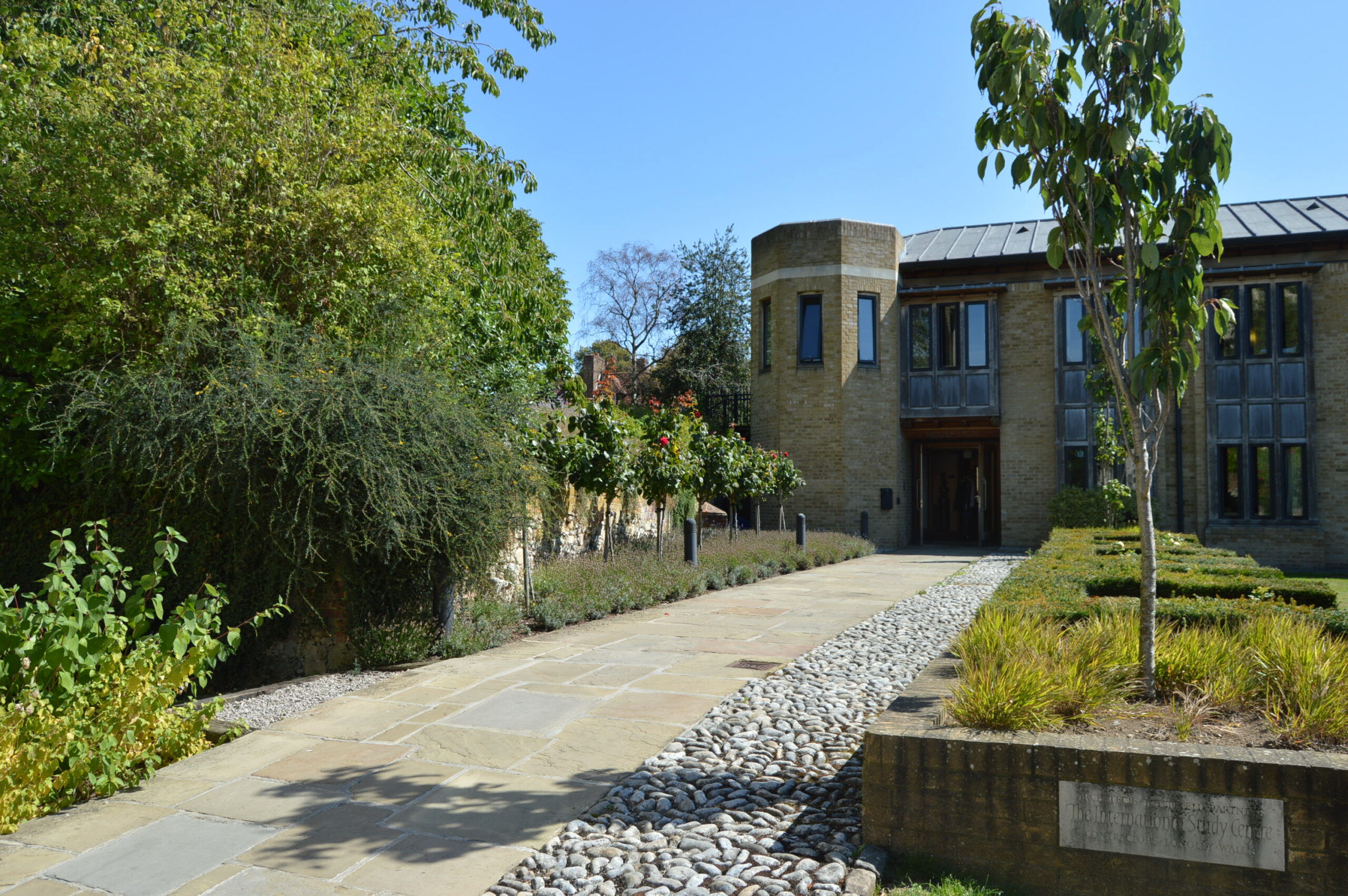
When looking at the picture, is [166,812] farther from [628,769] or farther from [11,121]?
[11,121]

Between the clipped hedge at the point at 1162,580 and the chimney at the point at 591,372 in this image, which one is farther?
the chimney at the point at 591,372

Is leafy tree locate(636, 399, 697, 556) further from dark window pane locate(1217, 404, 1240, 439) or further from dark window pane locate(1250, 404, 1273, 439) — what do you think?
dark window pane locate(1250, 404, 1273, 439)

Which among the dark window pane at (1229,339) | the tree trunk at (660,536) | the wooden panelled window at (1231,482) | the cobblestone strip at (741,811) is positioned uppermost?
the dark window pane at (1229,339)

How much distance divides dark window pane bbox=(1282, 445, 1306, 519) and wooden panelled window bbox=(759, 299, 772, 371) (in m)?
11.5

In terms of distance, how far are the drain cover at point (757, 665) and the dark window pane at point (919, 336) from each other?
53.3 feet

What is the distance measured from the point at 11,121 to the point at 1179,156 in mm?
8424

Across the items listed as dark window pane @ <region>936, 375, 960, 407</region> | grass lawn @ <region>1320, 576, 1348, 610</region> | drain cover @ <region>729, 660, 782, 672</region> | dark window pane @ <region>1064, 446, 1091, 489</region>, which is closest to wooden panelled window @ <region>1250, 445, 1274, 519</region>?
grass lawn @ <region>1320, 576, 1348, 610</region>

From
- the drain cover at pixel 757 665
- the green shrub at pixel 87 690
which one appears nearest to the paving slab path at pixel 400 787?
the drain cover at pixel 757 665

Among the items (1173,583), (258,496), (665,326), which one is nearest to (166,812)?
(258,496)

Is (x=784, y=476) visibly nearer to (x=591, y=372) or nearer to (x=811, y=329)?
(x=811, y=329)

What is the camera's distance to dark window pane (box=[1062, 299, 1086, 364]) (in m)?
20.7

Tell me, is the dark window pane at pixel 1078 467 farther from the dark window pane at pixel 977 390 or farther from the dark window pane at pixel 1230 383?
the dark window pane at pixel 1230 383

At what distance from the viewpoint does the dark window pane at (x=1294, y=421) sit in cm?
1945

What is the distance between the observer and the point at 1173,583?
737cm
